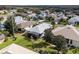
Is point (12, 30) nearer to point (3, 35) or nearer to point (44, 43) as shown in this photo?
point (3, 35)

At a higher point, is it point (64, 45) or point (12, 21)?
point (12, 21)

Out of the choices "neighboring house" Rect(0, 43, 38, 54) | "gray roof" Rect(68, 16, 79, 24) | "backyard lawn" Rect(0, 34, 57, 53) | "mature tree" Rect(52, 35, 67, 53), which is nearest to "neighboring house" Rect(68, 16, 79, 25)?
"gray roof" Rect(68, 16, 79, 24)

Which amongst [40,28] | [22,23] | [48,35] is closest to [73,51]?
[48,35]

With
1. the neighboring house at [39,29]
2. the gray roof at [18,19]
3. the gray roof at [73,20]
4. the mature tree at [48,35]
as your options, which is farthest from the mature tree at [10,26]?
the gray roof at [73,20]

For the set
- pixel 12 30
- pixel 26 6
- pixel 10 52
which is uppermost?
pixel 26 6

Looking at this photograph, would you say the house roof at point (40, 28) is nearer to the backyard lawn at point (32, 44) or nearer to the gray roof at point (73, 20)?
the backyard lawn at point (32, 44)
